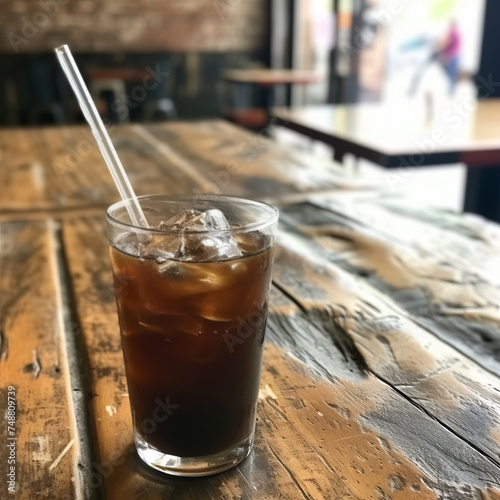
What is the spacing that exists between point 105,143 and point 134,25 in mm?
7254

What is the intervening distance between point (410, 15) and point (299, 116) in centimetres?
415

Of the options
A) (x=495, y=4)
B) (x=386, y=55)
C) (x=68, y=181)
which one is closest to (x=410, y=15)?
(x=386, y=55)

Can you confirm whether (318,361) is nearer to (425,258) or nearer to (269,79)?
(425,258)

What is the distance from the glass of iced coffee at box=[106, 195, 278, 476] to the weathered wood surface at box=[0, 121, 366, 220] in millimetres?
880

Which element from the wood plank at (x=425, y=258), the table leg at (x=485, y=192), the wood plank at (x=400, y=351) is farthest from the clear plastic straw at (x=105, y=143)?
the table leg at (x=485, y=192)

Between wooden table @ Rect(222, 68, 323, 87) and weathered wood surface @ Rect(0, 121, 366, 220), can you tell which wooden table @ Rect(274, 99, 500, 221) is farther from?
wooden table @ Rect(222, 68, 323, 87)

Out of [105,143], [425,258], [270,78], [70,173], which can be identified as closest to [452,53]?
[270,78]

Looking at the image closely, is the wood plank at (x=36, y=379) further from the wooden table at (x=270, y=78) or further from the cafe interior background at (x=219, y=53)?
the wooden table at (x=270, y=78)

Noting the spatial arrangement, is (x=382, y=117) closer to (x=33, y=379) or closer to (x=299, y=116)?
(x=299, y=116)

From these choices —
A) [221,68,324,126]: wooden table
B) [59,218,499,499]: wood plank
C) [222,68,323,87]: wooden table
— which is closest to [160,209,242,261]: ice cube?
[59,218,499,499]: wood plank

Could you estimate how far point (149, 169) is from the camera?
179 centimetres

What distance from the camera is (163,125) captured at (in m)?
2.69

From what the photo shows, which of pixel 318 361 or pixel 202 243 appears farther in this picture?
pixel 318 361

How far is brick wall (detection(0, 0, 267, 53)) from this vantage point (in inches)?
269
